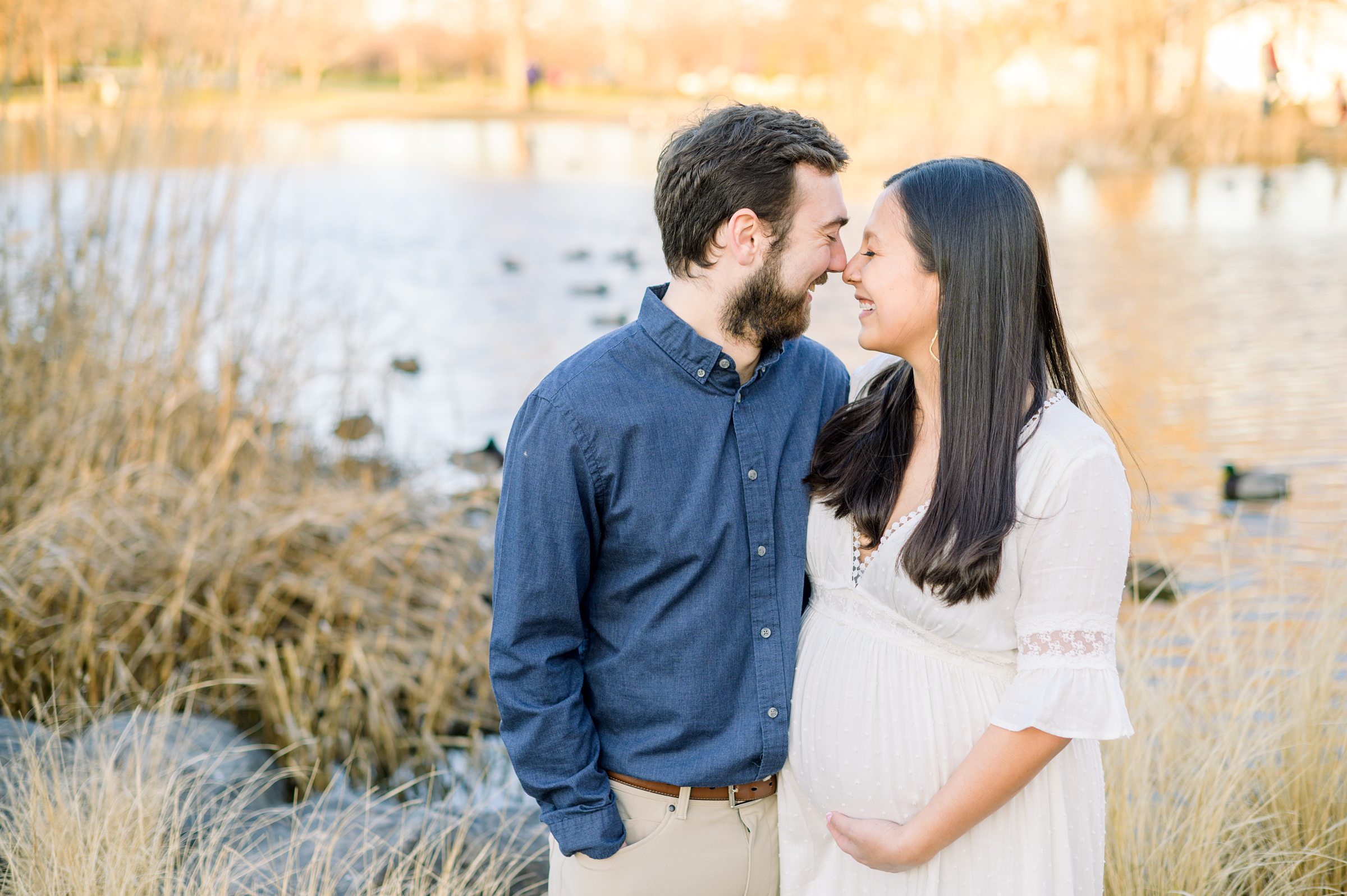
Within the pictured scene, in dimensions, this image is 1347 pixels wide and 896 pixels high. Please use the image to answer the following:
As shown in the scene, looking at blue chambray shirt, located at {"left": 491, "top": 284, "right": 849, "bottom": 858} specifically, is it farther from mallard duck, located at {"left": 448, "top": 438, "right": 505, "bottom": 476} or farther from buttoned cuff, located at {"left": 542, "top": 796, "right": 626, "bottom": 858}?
mallard duck, located at {"left": 448, "top": 438, "right": 505, "bottom": 476}

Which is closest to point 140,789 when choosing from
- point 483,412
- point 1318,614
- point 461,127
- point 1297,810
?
point 1297,810

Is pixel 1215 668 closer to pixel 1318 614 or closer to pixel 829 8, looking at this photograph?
pixel 1318 614

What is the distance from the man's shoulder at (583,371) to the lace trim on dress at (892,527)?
55cm

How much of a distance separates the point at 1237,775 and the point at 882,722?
1322 millimetres

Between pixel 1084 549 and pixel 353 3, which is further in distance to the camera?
pixel 353 3

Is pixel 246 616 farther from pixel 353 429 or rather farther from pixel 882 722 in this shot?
pixel 882 722

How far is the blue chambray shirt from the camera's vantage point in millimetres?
2080

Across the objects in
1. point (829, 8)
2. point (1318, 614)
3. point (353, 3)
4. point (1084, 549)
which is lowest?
point (1318, 614)

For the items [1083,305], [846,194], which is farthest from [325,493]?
[846,194]

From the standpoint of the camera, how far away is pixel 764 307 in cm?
222

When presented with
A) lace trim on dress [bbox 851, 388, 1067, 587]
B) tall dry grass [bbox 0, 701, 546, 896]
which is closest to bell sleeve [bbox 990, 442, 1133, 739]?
lace trim on dress [bbox 851, 388, 1067, 587]

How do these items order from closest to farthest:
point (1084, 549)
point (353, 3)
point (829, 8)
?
point (1084, 549) → point (353, 3) → point (829, 8)

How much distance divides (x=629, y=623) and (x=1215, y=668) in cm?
208

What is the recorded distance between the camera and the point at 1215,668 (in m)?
3.40
